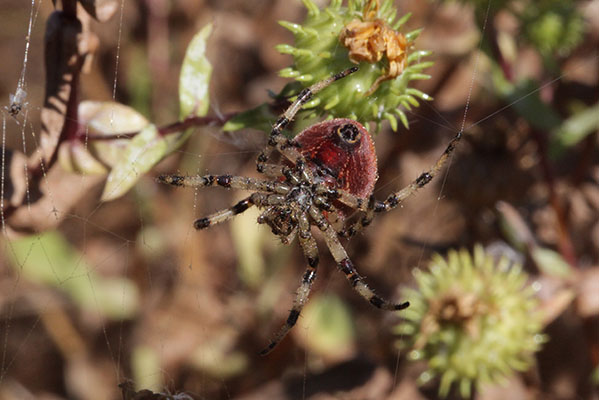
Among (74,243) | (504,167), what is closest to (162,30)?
(74,243)

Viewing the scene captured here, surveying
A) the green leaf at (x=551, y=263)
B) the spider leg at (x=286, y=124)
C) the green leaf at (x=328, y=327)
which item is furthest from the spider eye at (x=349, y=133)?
the green leaf at (x=328, y=327)

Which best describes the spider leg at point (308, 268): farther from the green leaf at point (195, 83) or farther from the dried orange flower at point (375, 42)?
the dried orange flower at point (375, 42)

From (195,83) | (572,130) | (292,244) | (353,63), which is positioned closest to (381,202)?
(353,63)

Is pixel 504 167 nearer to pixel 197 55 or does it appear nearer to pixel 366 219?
pixel 366 219

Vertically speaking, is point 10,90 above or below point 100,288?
above

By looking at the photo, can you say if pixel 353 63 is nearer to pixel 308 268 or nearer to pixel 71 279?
pixel 308 268

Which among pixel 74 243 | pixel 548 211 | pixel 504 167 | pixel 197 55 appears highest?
pixel 197 55
